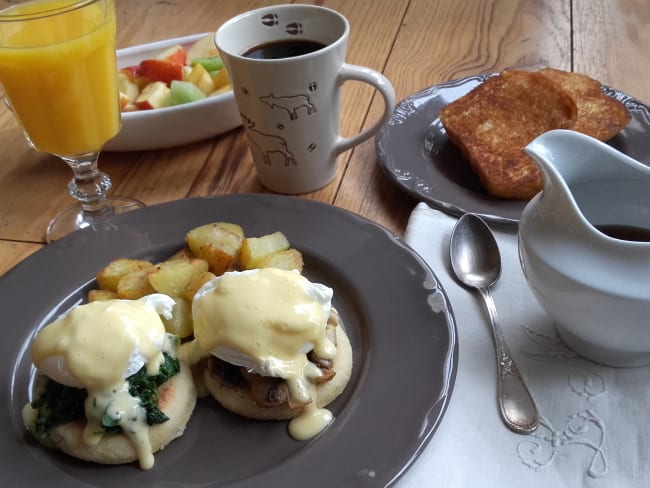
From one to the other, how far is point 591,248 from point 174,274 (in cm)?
72

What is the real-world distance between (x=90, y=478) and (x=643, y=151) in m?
1.34

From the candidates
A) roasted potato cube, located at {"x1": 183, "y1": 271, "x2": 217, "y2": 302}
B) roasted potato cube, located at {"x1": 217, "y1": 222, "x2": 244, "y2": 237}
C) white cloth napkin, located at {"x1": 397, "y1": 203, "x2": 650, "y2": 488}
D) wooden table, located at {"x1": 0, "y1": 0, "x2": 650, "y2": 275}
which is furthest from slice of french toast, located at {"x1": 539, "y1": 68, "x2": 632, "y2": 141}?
roasted potato cube, located at {"x1": 183, "y1": 271, "x2": 217, "y2": 302}

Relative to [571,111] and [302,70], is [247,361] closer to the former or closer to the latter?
[302,70]

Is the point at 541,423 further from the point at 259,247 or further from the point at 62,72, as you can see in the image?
the point at 62,72

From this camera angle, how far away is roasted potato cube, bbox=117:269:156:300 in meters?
1.21

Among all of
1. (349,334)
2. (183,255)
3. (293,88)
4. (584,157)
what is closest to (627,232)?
(584,157)

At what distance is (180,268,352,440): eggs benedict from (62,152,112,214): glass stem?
567mm

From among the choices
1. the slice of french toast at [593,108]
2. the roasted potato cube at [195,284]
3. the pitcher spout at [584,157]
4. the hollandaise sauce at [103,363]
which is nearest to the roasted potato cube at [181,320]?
the roasted potato cube at [195,284]

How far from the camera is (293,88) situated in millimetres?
1364

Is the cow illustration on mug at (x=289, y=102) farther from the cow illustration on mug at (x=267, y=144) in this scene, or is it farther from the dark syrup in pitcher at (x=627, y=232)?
the dark syrup in pitcher at (x=627, y=232)

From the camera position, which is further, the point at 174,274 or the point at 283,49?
the point at 283,49

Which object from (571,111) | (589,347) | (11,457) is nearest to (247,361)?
(11,457)

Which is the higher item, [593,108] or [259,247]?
[593,108]

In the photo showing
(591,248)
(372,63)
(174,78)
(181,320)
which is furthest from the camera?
(372,63)
